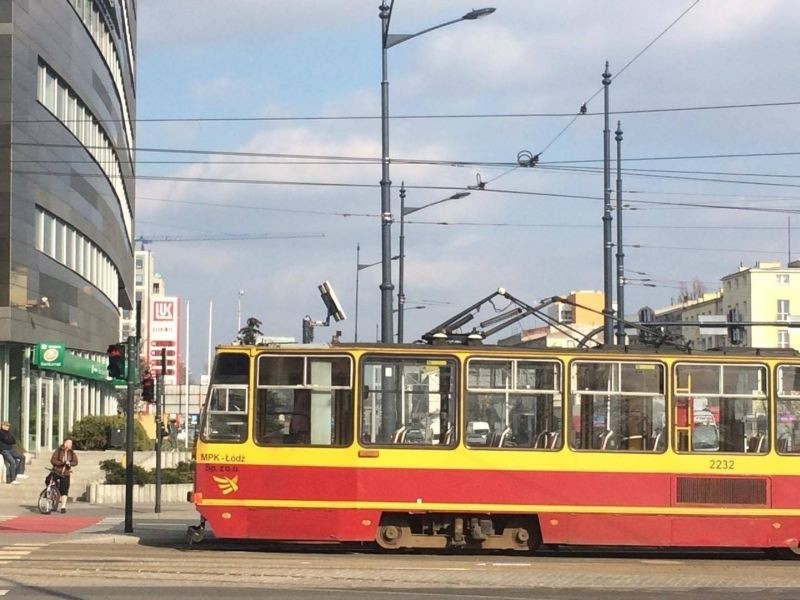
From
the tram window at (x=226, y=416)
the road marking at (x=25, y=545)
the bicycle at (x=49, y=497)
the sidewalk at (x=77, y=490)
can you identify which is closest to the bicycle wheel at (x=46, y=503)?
the bicycle at (x=49, y=497)

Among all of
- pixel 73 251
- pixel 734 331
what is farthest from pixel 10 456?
pixel 734 331

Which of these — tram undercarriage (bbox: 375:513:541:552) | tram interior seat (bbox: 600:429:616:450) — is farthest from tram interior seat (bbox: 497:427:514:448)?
tram interior seat (bbox: 600:429:616:450)

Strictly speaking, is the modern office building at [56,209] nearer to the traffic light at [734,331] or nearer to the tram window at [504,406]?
the traffic light at [734,331]

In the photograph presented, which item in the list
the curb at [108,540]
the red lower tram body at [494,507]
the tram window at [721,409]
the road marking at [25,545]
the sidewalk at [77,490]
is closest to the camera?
the red lower tram body at [494,507]

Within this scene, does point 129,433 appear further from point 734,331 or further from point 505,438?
point 734,331

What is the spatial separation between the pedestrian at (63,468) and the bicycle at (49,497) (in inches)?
3.5

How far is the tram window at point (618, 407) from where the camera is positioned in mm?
17641

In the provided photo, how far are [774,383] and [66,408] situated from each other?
110ft

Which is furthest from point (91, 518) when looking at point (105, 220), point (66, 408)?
point (105, 220)

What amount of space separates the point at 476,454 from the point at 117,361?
7.36 meters

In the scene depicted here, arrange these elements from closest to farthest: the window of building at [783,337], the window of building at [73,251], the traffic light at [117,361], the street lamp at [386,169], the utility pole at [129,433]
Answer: the utility pole at [129,433], the traffic light at [117,361], the street lamp at [386,169], the window of building at [73,251], the window of building at [783,337]

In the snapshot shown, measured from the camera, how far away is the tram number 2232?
1770 centimetres

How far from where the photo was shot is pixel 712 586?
1450 cm

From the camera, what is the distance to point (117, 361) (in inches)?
860
